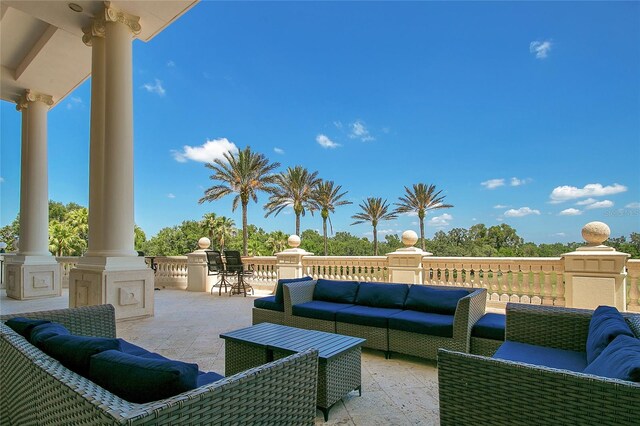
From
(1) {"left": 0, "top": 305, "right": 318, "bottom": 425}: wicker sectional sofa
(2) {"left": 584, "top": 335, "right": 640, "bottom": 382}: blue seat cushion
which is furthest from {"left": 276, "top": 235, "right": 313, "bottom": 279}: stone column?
(2) {"left": 584, "top": 335, "right": 640, "bottom": 382}: blue seat cushion

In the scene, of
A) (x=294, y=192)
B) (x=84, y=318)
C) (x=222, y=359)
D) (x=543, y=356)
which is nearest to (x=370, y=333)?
(x=222, y=359)

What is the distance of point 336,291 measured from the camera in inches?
165

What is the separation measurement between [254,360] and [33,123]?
27.8 ft

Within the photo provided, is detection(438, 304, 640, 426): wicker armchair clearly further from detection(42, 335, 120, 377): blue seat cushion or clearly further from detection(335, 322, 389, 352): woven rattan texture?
detection(335, 322, 389, 352): woven rattan texture

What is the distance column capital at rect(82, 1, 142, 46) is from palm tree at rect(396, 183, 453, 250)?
20277mm

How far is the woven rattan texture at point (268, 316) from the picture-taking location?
414 cm

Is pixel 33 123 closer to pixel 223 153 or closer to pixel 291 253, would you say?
pixel 291 253

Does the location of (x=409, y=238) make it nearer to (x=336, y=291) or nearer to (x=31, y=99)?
(x=336, y=291)

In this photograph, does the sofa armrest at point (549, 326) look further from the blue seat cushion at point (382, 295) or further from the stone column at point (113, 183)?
the stone column at point (113, 183)

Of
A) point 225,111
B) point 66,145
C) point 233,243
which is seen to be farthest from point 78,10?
point 225,111

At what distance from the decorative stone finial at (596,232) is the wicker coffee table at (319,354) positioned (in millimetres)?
3699

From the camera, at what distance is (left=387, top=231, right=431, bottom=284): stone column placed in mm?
5734

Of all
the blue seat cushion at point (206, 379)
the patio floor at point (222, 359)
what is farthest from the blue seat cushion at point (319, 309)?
the blue seat cushion at point (206, 379)

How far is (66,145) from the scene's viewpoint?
21578mm
